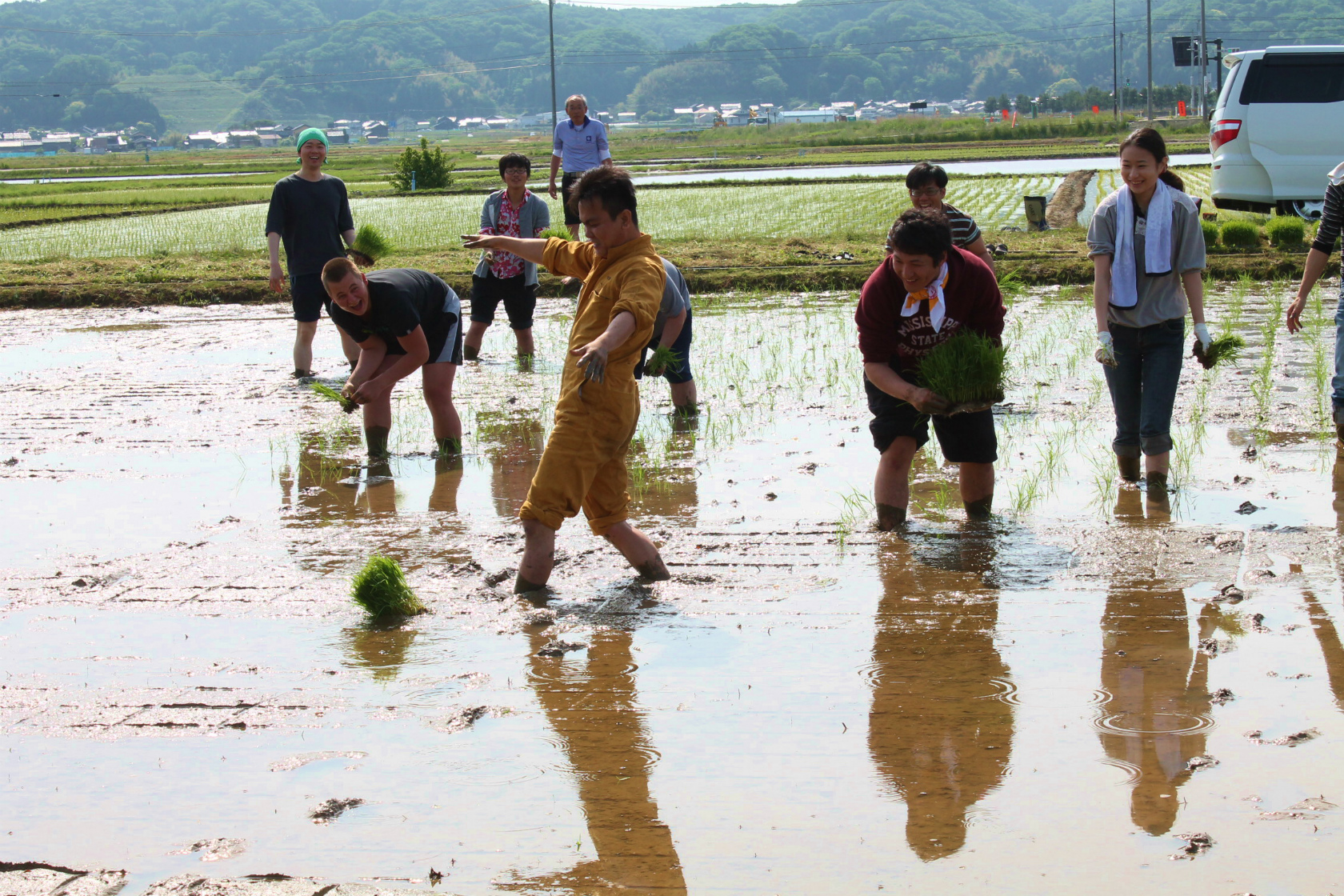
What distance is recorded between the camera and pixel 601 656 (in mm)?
3768

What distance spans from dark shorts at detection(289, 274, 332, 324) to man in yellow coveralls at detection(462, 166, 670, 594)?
14.5ft

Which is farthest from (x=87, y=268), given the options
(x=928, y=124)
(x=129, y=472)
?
(x=928, y=124)

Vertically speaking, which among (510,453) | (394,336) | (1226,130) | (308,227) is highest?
(1226,130)

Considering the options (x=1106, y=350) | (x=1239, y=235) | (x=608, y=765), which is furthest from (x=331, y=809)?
(x=1239, y=235)

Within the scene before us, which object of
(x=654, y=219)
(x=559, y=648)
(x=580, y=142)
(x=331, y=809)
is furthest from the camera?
(x=654, y=219)

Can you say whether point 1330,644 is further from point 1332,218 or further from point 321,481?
point 321,481

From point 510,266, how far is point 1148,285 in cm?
491

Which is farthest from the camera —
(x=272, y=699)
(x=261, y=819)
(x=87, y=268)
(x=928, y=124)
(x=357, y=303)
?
(x=928, y=124)

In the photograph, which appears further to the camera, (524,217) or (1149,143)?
(524,217)

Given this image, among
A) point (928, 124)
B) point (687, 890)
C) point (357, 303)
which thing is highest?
point (928, 124)

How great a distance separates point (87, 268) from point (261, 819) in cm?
1289

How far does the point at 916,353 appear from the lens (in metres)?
4.82

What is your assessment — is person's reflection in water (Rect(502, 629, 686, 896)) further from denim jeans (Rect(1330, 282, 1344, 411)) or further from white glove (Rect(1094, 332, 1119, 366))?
denim jeans (Rect(1330, 282, 1344, 411))

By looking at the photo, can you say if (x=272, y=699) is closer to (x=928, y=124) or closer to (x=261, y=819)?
(x=261, y=819)
